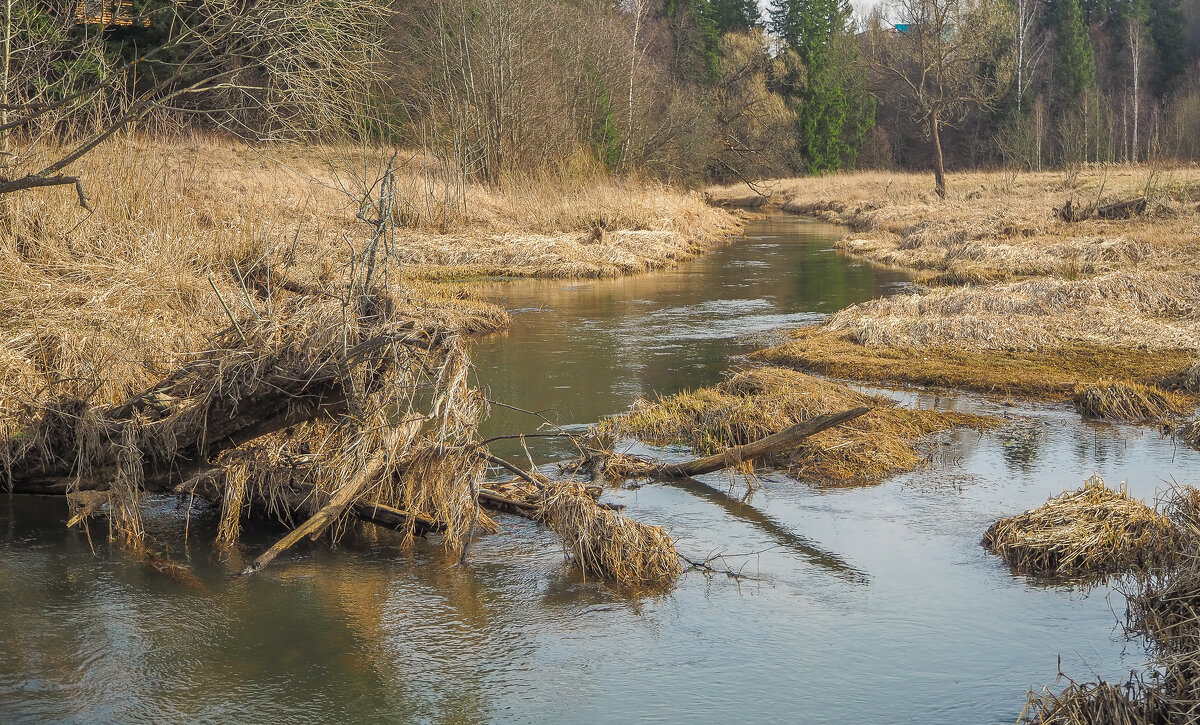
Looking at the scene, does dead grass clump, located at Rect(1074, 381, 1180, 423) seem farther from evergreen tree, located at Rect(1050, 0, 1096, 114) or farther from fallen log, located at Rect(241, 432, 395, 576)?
evergreen tree, located at Rect(1050, 0, 1096, 114)

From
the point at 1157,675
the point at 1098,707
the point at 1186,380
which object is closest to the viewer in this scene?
the point at 1098,707

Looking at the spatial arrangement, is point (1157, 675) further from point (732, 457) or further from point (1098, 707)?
point (732, 457)

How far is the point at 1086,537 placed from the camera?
616cm

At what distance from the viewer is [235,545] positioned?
656 cm

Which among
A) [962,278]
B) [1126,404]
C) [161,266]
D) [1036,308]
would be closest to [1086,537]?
[1126,404]

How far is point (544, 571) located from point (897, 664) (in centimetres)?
210

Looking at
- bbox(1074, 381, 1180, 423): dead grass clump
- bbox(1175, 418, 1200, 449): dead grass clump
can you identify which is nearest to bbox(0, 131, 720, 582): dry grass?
bbox(1175, 418, 1200, 449): dead grass clump

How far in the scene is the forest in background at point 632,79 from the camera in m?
11.0

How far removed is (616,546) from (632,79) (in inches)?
1193

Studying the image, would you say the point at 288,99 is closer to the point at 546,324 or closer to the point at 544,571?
the point at 546,324

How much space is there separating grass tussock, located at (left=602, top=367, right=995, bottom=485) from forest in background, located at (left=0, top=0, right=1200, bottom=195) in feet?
15.4

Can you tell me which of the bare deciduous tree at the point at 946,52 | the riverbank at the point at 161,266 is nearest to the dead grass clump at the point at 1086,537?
the riverbank at the point at 161,266

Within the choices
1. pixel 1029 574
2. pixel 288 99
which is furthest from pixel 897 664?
pixel 288 99

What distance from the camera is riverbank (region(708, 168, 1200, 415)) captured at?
36.1 ft
